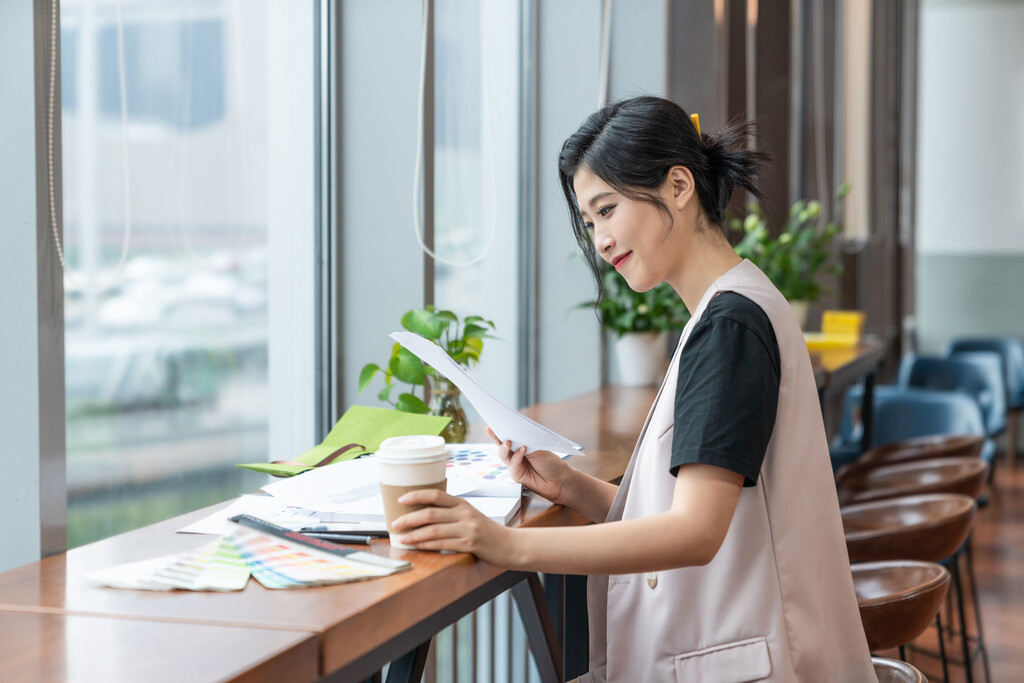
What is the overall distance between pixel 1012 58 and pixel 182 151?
6.87 meters

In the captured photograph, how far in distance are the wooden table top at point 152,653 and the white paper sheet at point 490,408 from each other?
1.42 ft

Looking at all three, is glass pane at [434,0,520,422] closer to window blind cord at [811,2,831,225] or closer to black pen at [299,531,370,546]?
black pen at [299,531,370,546]

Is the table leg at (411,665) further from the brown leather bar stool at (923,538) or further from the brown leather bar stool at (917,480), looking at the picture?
the brown leather bar stool at (917,480)

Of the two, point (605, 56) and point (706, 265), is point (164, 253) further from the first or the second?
point (605, 56)

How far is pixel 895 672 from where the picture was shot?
1.43 m

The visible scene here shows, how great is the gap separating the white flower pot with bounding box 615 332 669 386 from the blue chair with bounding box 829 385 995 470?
1.39m

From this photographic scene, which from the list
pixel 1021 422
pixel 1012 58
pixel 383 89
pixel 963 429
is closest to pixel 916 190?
pixel 1012 58

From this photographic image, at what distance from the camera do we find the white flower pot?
2.83 m

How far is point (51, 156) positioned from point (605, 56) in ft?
6.79

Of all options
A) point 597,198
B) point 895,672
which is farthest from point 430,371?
point 895,672

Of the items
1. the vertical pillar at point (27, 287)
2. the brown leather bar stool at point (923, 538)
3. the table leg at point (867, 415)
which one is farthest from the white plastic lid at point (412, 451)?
the table leg at point (867, 415)

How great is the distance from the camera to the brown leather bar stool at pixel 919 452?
127 inches

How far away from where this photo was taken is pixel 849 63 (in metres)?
5.55

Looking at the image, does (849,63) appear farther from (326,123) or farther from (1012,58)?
(326,123)
